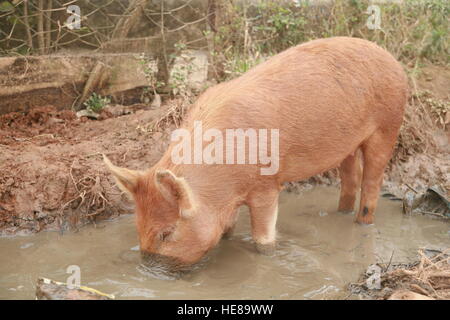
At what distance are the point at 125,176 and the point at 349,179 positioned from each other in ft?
10.1

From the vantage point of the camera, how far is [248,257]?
228 inches

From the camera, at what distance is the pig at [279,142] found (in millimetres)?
4922

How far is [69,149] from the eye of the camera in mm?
7160

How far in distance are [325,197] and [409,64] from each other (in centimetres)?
310

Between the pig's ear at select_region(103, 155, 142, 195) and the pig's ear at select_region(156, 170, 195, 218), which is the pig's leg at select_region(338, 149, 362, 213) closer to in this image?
the pig's ear at select_region(156, 170, 195, 218)

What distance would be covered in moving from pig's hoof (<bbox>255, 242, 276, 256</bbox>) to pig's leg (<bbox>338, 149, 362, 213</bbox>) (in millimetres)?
1618

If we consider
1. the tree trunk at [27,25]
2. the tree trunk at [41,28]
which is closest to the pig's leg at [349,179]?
→ the tree trunk at [41,28]

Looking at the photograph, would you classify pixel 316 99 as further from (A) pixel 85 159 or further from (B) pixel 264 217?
(A) pixel 85 159

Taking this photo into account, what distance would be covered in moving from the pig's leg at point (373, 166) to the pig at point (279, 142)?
12 mm

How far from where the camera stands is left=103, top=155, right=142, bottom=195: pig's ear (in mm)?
4883
